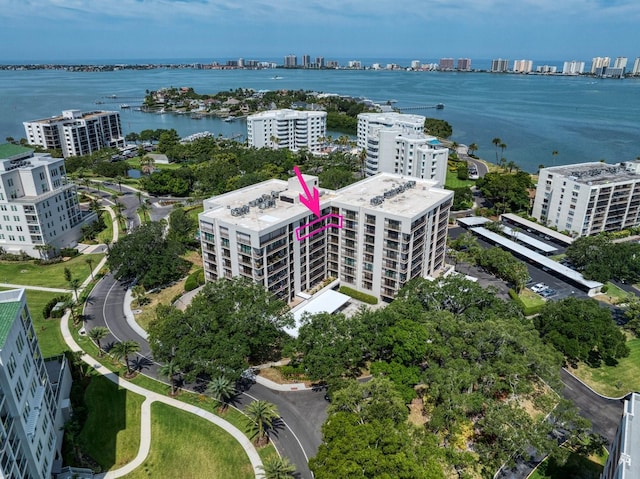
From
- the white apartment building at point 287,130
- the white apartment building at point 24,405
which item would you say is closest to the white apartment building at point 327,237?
the white apartment building at point 24,405

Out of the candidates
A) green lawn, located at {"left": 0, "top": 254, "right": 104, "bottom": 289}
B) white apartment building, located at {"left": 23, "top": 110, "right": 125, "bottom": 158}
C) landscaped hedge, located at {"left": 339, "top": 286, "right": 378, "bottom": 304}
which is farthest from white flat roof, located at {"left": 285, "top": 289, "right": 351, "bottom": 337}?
white apartment building, located at {"left": 23, "top": 110, "right": 125, "bottom": 158}

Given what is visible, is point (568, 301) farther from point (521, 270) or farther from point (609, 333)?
point (521, 270)

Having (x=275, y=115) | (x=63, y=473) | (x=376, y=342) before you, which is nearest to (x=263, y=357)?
(x=376, y=342)

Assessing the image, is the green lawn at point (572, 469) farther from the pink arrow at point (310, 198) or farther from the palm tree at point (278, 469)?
the pink arrow at point (310, 198)

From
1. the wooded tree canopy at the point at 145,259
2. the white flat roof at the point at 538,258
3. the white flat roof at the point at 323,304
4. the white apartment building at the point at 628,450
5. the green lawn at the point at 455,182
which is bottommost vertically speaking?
the white flat roof at the point at 538,258

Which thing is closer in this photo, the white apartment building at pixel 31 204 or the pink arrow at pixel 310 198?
the pink arrow at pixel 310 198

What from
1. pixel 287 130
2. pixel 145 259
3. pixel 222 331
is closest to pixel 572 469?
pixel 222 331
